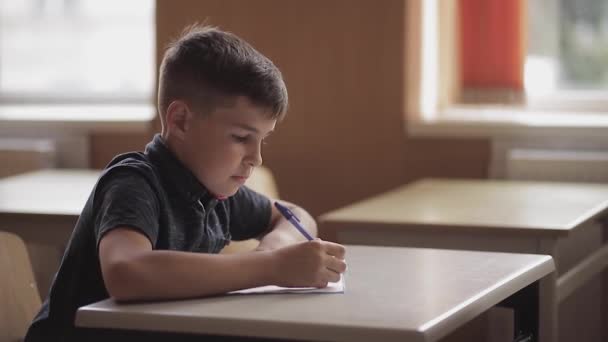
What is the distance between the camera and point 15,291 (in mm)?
1819

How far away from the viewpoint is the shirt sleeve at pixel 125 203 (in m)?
1.46

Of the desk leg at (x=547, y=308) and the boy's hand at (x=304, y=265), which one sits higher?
the boy's hand at (x=304, y=265)

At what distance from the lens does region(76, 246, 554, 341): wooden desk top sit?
1263mm

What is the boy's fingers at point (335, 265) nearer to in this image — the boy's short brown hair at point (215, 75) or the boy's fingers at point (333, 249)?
the boy's fingers at point (333, 249)

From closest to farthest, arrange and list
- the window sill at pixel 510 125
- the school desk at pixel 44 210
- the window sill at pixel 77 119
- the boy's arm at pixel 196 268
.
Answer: the boy's arm at pixel 196 268 < the school desk at pixel 44 210 < the window sill at pixel 510 125 < the window sill at pixel 77 119

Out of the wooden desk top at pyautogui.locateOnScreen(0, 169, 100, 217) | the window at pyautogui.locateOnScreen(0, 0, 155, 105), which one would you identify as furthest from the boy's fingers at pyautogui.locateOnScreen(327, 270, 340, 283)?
the window at pyautogui.locateOnScreen(0, 0, 155, 105)

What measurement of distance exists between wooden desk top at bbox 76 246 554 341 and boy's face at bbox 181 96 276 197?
0.24 meters

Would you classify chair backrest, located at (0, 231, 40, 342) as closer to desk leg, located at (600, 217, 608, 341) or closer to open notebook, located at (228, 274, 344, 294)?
open notebook, located at (228, 274, 344, 294)

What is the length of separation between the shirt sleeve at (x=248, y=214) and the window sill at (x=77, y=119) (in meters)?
1.97

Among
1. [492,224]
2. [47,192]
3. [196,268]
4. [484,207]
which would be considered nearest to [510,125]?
[484,207]

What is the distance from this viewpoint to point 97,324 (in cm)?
135

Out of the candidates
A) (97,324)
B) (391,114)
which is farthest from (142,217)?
(391,114)

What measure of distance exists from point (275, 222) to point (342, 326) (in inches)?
32.5

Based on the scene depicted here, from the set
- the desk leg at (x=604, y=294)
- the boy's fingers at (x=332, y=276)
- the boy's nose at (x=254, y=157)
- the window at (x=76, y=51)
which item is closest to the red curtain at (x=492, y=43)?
the desk leg at (x=604, y=294)
